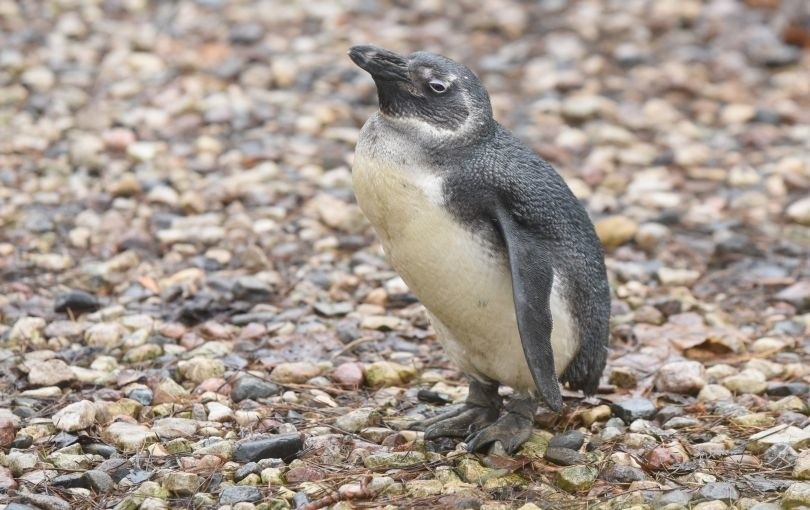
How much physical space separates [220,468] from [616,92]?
5.02m

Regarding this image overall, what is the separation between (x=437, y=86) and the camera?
A: 364 centimetres

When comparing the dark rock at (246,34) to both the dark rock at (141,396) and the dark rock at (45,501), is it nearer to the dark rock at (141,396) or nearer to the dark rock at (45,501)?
the dark rock at (141,396)

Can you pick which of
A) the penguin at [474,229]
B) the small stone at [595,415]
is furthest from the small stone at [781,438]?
the penguin at [474,229]

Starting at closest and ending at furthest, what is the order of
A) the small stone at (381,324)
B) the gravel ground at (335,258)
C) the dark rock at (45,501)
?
1. the dark rock at (45,501)
2. the gravel ground at (335,258)
3. the small stone at (381,324)

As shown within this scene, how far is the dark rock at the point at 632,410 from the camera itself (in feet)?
13.2

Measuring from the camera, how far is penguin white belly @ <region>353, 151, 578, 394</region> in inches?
138

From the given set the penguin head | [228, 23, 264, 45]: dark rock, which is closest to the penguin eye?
the penguin head

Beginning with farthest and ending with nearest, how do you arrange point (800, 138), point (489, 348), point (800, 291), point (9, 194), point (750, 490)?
point (800, 138), point (9, 194), point (800, 291), point (489, 348), point (750, 490)

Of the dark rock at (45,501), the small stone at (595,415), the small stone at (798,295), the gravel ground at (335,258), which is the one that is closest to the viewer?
the dark rock at (45,501)

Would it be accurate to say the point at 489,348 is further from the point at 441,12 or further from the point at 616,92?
the point at 441,12

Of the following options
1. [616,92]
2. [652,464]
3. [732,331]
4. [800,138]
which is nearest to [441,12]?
[616,92]

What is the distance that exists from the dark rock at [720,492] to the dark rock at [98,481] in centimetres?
163

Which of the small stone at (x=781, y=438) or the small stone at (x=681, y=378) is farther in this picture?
the small stone at (x=681, y=378)

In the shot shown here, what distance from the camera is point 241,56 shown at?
7.91 m
